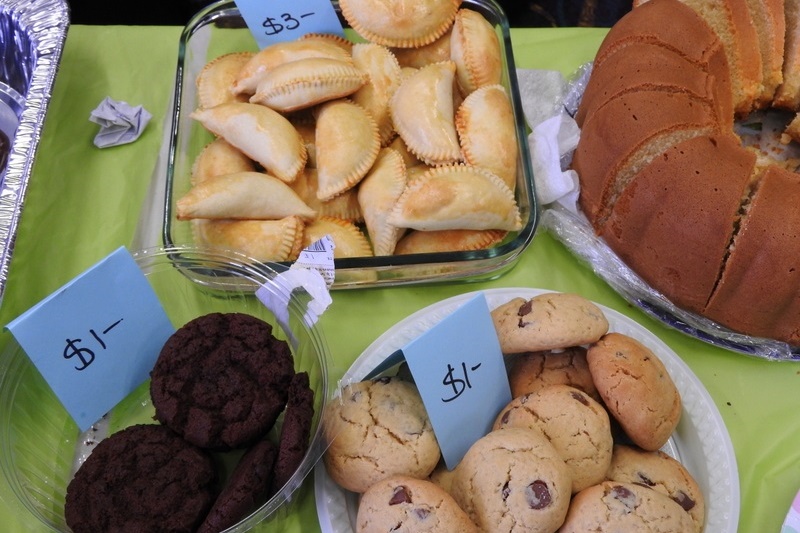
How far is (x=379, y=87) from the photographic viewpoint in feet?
4.31

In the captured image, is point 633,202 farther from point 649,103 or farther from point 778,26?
point 778,26

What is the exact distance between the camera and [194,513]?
0.79m

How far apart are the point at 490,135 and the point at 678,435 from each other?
23.5 inches

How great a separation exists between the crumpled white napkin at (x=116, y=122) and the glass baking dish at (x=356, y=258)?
13 centimetres

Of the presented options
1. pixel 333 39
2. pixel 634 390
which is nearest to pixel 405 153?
pixel 333 39

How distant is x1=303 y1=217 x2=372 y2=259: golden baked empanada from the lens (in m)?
1.13

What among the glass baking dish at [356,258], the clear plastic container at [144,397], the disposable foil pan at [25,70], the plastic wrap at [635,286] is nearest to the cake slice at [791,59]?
the plastic wrap at [635,286]

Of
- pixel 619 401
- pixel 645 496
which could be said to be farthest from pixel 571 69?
pixel 645 496

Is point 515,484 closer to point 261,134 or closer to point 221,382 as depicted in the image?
point 221,382

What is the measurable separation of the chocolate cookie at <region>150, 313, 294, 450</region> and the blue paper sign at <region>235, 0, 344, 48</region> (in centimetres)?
72

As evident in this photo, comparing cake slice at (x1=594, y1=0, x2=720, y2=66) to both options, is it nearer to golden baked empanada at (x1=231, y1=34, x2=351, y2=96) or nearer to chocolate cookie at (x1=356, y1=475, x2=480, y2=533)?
golden baked empanada at (x1=231, y1=34, x2=351, y2=96)

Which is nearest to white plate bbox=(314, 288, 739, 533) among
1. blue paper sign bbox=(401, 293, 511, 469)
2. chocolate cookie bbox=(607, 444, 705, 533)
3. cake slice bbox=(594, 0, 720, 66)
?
chocolate cookie bbox=(607, 444, 705, 533)

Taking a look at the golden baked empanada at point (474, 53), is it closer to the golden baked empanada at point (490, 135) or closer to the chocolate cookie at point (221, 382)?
the golden baked empanada at point (490, 135)

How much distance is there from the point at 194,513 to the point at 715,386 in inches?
33.5
